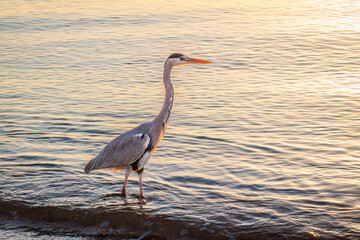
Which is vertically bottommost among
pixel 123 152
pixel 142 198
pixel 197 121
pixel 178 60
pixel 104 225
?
pixel 104 225

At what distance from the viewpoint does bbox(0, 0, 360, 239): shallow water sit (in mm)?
7531

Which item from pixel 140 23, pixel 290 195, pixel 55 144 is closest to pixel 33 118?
pixel 55 144

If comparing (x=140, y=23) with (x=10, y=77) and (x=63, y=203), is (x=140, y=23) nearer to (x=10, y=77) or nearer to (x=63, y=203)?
(x=10, y=77)

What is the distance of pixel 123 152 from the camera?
315 inches

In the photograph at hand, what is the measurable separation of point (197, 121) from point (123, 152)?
137 inches

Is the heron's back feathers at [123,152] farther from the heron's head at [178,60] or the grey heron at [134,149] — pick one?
the heron's head at [178,60]

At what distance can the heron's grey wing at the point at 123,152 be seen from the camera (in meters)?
7.98

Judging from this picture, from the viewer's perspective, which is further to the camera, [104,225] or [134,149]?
[134,149]

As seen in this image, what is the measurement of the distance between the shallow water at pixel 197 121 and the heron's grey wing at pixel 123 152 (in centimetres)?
45

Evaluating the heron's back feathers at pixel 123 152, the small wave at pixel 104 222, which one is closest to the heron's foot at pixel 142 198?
the small wave at pixel 104 222

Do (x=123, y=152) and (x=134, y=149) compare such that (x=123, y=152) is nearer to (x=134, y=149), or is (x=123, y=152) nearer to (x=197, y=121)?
(x=134, y=149)

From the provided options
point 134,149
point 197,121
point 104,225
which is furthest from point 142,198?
point 197,121

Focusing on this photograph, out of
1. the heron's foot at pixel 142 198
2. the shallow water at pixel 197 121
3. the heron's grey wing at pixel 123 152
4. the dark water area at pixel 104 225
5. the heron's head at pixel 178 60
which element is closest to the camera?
the dark water area at pixel 104 225

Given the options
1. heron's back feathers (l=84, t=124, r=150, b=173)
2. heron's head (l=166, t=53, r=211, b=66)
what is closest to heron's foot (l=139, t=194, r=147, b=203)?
heron's back feathers (l=84, t=124, r=150, b=173)
